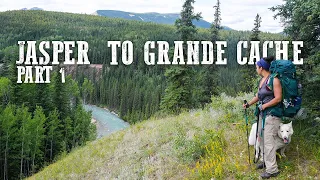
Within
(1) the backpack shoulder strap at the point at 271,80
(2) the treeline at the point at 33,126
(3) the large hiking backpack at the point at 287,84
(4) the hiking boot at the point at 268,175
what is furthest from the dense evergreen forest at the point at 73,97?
(4) the hiking boot at the point at 268,175

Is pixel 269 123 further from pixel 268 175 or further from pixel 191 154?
pixel 191 154

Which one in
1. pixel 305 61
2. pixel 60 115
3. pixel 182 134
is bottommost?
pixel 60 115

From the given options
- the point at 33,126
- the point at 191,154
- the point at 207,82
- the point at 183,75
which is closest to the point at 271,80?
the point at 191,154

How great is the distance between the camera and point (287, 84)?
6.11 metres

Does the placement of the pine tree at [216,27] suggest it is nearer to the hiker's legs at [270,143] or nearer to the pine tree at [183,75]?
the pine tree at [183,75]

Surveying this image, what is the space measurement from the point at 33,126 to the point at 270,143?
3535 cm

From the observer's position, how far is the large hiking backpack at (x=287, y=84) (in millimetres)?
6090

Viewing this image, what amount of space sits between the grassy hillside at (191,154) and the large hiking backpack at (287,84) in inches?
32.6

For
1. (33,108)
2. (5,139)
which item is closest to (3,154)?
(5,139)

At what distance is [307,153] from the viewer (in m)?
7.01

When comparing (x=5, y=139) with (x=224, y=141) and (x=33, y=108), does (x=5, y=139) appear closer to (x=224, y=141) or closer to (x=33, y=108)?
(x=33, y=108)

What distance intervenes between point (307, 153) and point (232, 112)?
163 inches

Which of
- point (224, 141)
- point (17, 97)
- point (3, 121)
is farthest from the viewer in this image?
point (17, 97)

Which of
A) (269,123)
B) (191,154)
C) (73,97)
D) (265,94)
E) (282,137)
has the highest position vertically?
(265,94)
